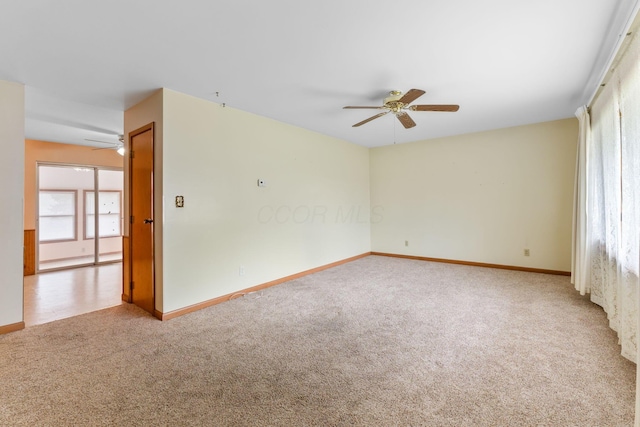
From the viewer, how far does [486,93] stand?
3.31 metres

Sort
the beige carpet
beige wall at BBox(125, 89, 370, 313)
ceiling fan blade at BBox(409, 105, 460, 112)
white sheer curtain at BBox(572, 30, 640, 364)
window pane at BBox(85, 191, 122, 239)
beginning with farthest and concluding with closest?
window pane at BBox(85, 191, 122, 239) → beige wall at BBox(125, 89, 370, 313) → ceiling fan blade at BBox(409, 105, 460, 112) → white sheer curtain at BBox(572, 30, 640, 364) → the beige carpet

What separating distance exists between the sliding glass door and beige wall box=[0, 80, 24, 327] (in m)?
3.40

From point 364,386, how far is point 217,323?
1693 mm

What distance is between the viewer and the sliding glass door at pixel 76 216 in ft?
18.8

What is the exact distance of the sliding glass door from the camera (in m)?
5.72

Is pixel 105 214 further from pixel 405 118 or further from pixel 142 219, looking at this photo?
pixel 405 118

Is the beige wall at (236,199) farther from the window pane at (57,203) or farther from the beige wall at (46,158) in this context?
the window pane at (57,203)

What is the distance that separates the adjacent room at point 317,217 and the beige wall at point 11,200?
20mm

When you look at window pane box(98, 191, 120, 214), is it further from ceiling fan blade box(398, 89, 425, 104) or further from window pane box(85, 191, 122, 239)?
ceiling fan blade box(398, 89, 425, 104)

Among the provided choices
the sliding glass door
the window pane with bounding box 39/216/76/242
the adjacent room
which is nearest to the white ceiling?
the adjacent room

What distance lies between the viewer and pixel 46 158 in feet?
17.5

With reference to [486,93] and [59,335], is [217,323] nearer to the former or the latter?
[59,335]

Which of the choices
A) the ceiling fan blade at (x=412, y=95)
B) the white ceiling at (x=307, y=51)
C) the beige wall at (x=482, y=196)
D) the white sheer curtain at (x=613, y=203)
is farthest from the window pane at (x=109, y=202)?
the white sheer curtain at (x=613, y=203)

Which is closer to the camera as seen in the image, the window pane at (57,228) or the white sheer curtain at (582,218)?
the white sheer curtain at (582,218)
